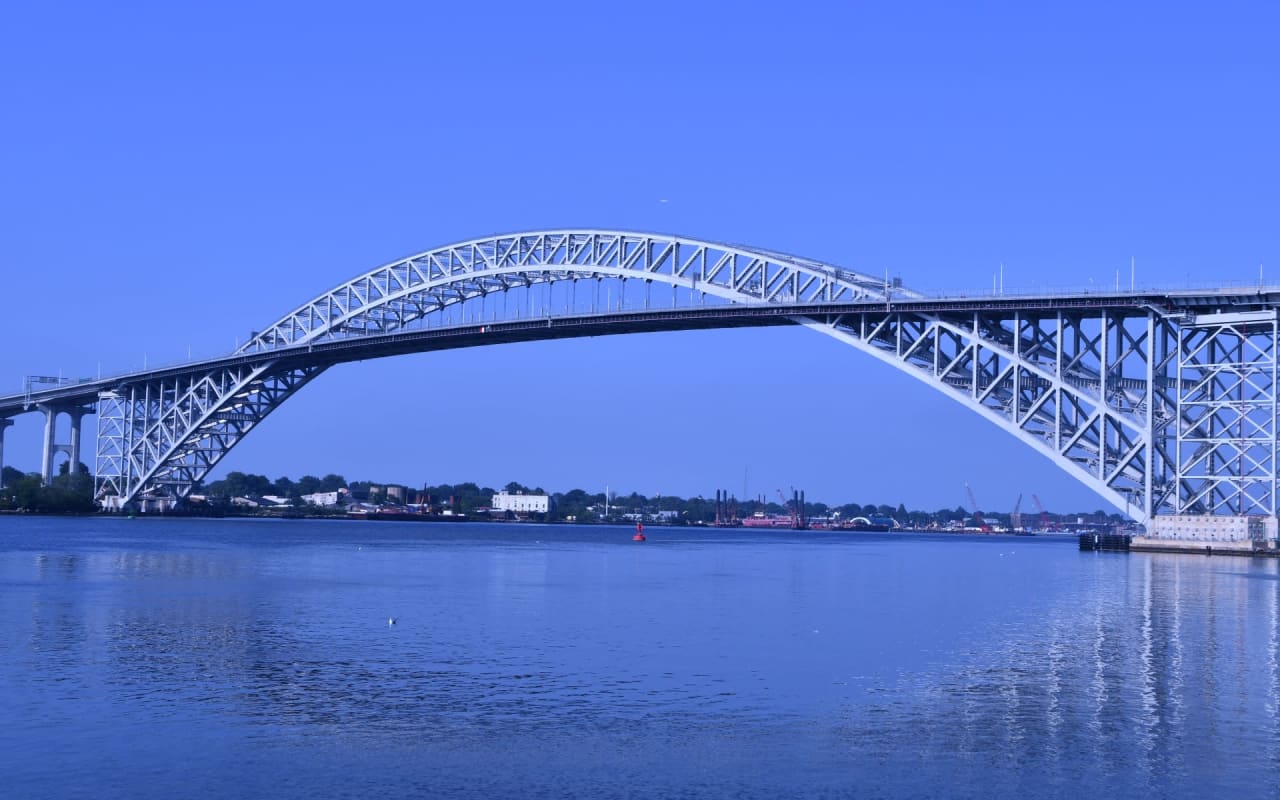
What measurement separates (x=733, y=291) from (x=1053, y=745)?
172 ft

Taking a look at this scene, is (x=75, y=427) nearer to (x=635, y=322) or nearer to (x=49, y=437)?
(x=49, y=437)

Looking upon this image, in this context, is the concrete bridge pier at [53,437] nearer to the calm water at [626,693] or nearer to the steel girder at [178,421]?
the steel girder at [178,421]

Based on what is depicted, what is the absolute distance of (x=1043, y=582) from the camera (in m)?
47.3

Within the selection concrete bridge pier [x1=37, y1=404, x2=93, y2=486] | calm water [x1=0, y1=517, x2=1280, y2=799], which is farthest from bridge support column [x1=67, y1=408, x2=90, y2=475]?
calm water [x1=0, y1=517, x2=1280, y2=799]

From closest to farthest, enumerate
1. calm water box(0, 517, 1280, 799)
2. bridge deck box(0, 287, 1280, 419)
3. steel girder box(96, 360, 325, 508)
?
calm water box(0, 517, 1280, 799) < bridge deck box(0, 287, 1280, 419) < steel girder box(96, 360, 325, 508)

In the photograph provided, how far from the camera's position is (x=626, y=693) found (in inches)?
768

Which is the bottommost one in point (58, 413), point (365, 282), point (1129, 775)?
point (1129, 775)

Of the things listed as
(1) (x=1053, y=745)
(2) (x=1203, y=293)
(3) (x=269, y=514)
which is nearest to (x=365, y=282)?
(2) (x=1203, y=293)

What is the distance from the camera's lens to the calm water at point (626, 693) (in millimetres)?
14617

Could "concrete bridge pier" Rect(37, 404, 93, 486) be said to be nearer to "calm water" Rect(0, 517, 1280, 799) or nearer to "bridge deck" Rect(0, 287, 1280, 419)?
"bridge deck" Rect(0, 287, 1280, 419)

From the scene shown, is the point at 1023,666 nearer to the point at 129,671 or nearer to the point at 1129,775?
the point at 1129,775

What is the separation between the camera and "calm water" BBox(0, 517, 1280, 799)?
14.6 metres

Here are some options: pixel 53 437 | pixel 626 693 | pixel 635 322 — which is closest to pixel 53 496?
pixel 53 437

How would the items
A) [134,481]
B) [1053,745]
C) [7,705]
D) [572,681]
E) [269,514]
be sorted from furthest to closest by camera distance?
[269,514] < [134,481] < [572,681] < [7,705] < [1053,745]
